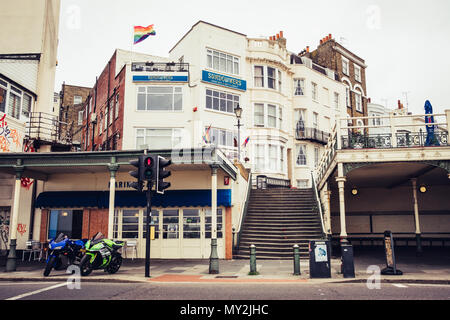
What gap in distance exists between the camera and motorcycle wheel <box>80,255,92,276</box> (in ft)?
39.8

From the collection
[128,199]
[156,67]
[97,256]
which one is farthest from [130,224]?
[156,67]

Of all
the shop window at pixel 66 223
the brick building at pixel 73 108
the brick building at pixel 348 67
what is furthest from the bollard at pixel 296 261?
the brick building at pixel 73 108

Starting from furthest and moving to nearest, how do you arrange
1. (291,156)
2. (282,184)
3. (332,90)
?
(332,90), (291,156), (282,184)

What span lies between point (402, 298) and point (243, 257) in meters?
9.56

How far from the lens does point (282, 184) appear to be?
1171 inches

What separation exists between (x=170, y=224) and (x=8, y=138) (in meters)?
8.97

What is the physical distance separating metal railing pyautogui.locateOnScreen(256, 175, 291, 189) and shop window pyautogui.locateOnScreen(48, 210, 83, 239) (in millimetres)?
12200

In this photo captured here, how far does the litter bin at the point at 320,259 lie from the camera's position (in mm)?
11805

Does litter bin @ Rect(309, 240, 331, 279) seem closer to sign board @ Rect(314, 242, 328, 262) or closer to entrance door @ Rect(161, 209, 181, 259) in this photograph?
sign board @ Rect(314, 242, 328, 262)

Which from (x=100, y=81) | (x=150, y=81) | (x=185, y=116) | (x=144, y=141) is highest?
(x=100, y=81)

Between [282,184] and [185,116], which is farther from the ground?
[185,116]
